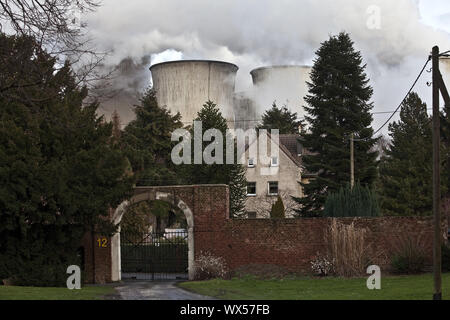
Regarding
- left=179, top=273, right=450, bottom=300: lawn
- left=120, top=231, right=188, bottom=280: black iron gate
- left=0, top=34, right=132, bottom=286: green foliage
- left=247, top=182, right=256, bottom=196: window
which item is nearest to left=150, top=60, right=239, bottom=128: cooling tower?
left=247, top=182, right=256, bottom=196: window

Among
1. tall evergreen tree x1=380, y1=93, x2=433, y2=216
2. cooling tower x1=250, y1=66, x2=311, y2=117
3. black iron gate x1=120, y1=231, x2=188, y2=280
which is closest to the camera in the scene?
black iron gate x1=120, y1=231, x2=188, y2=280

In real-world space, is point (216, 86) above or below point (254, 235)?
above

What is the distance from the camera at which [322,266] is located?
24234mm

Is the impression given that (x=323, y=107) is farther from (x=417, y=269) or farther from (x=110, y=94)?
(x=110, y=94)

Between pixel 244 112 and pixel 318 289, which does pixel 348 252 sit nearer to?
pixel 318 289

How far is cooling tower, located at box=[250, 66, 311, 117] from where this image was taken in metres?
62.2

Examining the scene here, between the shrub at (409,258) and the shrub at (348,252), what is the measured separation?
101 centimetres

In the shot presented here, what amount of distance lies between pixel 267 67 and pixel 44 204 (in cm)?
4290

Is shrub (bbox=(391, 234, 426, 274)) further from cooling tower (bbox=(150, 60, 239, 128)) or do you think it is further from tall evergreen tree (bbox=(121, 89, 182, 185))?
tall evergreen tree (bbox=(121, 89, 182, 185))

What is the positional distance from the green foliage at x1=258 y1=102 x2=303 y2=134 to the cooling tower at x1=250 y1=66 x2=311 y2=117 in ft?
8.85

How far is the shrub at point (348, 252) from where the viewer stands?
77.2 feet

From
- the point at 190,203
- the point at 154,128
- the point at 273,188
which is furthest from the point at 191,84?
the point at 190,203

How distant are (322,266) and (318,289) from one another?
177 inches

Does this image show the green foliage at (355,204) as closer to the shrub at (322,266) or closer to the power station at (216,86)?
the shrub at (322,266)
